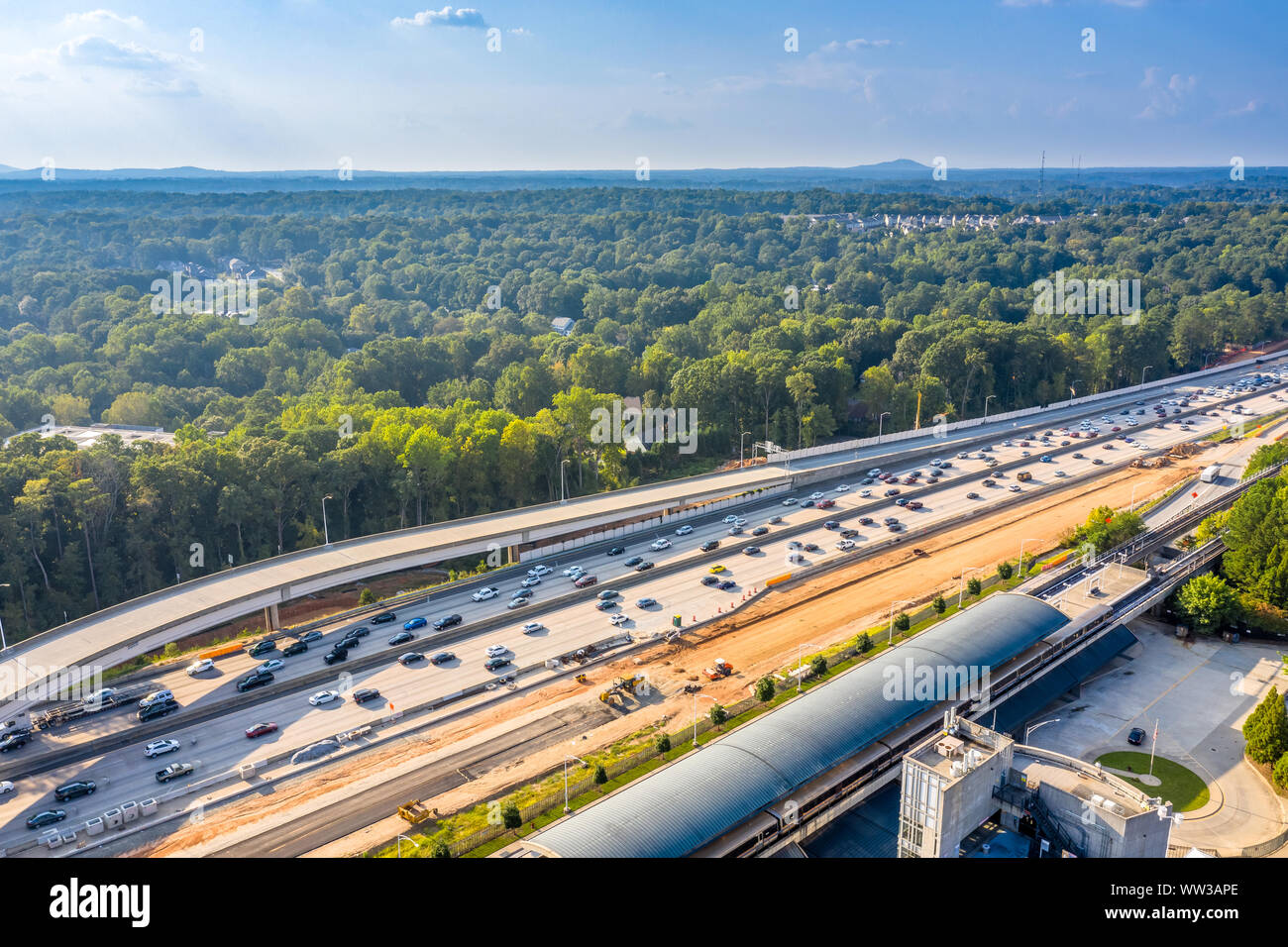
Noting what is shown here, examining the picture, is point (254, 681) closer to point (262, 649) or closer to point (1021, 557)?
point (262, 649)

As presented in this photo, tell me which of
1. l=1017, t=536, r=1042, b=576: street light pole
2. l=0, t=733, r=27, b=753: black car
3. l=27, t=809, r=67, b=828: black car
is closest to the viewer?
l=27, t=809, r=67, b=828: black car

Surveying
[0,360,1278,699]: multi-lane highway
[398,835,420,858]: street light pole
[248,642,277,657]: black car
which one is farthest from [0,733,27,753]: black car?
[398,835,420,858]: street light pole

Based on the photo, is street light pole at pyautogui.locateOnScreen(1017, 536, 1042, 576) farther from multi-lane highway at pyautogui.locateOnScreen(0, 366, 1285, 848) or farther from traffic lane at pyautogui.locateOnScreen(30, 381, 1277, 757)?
traffic lane at pyautogui.locateOnScreen(30, 381, 1277, 757)

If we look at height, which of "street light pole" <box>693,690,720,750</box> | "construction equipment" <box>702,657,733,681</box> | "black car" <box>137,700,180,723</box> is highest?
"black car" <box>137,700,180,723</box>

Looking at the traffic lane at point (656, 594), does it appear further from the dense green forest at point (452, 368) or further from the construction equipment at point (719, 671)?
the dense green forest at point (452, 368)
